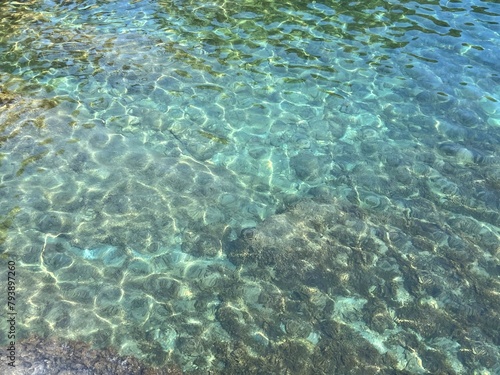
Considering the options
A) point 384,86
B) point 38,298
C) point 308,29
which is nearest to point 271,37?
point 308,29

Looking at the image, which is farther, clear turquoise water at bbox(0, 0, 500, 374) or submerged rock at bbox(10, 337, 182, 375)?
clear turquoise water at bbox(0, 0, 500, 374)

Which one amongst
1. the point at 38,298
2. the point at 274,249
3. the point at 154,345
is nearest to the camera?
the point at 154,345

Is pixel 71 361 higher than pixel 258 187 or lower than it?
lower

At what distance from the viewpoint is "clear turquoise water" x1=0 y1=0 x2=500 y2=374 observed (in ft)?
19.9

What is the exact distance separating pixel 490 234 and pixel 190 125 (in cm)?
570

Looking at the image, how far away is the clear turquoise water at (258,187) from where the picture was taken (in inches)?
239

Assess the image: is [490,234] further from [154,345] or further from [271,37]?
[271,37]

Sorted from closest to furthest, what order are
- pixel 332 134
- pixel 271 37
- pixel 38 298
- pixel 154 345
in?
pixel 154 345, pixel 38 298, pixel 332 134, pixel 271 37

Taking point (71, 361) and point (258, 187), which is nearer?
point (71, 361)

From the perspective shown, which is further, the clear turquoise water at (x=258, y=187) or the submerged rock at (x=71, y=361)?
the clear turquoise water at (x=258, y=187)

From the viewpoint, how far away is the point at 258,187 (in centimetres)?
811

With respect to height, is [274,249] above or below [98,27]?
Result: below

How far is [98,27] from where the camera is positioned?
12.2 m

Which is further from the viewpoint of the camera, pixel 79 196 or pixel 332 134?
pixel 332 134
